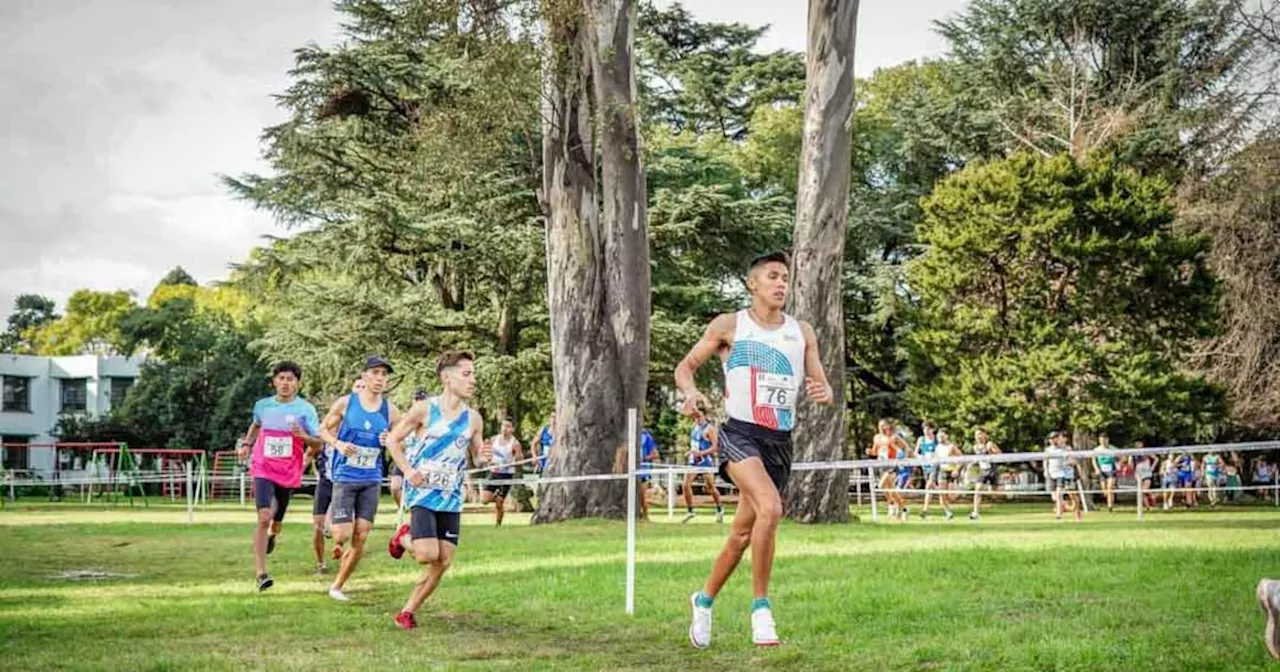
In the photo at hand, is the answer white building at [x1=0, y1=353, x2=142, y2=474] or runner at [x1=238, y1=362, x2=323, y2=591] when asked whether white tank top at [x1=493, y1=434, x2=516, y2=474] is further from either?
white building at [x1=0, y1=353, x2=142, y2=474]

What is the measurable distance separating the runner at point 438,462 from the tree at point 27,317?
115 meters

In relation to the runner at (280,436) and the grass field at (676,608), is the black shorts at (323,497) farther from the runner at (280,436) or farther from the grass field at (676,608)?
the runner at (280,436)

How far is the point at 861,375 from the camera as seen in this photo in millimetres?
49906

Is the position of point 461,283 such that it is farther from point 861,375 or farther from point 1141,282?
point 1141,282

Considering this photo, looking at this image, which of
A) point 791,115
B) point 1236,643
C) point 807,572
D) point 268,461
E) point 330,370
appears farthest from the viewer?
point 791,115

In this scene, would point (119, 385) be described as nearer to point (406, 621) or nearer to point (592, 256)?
point (592, 256)

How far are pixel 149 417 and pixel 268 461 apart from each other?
50.9 meters

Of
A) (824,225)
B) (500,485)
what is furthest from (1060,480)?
(500,485)

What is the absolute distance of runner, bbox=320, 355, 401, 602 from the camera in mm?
13453

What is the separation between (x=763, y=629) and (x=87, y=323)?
4276 inches

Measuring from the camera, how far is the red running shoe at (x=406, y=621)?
10727 millimetres

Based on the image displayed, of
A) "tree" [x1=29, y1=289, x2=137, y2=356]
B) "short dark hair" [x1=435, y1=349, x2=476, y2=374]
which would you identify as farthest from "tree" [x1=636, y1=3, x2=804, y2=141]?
"tree" [x1=29, y1=289, x2=137, y2=356]

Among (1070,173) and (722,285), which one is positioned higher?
(1070,173)

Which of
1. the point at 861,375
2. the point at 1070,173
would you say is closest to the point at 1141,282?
the point at 1070,173
